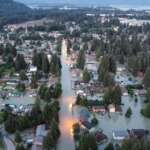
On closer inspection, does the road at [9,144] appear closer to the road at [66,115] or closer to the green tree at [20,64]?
the road at [66,115]

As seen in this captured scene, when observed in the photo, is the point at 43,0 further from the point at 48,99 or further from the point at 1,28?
the point at 48,99

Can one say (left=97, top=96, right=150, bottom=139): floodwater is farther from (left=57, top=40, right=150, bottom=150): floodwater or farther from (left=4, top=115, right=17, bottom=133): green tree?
(left=4, top=115, right=17, bottom=133): green tree

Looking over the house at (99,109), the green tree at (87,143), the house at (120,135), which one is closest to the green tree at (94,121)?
the house at (120,135)

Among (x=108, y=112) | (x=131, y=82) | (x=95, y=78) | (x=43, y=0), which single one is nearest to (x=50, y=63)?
(x=95, y=78)

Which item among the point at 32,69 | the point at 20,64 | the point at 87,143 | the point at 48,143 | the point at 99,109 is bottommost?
the point at 99,109

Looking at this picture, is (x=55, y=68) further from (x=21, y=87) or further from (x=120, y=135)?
(x=120, y=135)

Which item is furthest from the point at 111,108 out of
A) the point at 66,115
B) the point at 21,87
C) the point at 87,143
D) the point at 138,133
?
the point at 21,87
